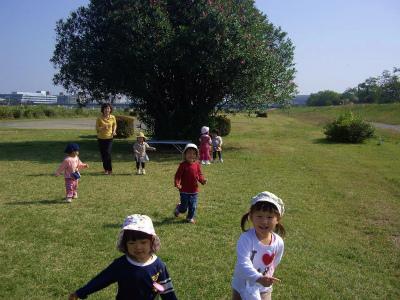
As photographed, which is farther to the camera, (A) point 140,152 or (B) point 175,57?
(B) point 175,57

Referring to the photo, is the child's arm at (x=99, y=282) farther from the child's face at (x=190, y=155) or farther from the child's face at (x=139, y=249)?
the child's face at (x=190, y=155)

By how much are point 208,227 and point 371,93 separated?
113208mm

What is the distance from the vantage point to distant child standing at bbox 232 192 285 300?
343cm

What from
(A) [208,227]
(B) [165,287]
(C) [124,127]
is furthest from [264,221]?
(C) [124,127]

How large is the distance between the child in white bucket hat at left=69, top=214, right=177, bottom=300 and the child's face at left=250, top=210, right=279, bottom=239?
84 cm

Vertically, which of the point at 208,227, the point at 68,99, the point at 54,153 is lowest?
the point at 54,153

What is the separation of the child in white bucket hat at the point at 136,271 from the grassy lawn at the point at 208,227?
1819 millimetres

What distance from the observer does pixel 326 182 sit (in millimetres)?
12500

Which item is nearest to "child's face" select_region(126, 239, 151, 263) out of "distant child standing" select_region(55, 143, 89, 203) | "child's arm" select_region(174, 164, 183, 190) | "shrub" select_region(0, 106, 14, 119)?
"child's arm" select_region(174, 164, 183, 190)

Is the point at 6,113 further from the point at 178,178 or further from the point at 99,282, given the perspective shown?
the point at 99,282

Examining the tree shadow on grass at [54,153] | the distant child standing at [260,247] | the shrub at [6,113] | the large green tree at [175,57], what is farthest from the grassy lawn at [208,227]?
the shrub at [6,113]

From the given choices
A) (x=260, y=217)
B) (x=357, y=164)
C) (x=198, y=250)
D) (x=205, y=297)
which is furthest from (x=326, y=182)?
(x=260, y=217)

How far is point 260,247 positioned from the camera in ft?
11.5

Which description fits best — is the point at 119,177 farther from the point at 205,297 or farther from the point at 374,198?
the point at 205,297
